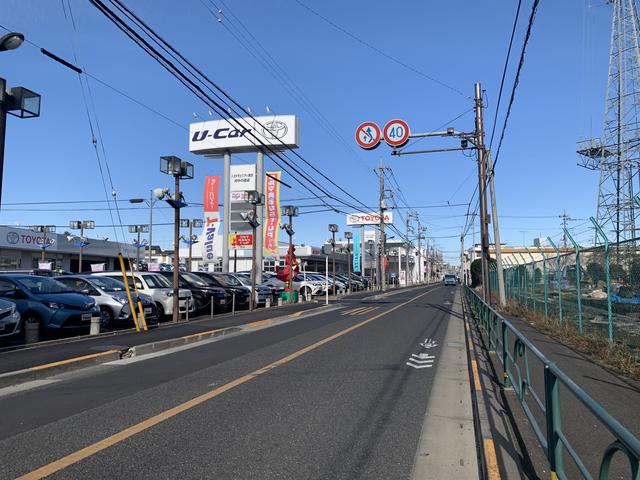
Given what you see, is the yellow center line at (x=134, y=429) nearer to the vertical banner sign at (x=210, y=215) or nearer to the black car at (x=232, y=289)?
the black car at (x=232, y=289)

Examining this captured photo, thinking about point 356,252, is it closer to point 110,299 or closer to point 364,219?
point 364,219

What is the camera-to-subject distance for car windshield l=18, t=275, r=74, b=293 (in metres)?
13.2

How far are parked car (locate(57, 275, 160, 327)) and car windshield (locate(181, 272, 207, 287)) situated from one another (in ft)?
16.2

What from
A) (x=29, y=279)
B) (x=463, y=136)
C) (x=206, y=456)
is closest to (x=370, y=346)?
(x=206, y=456)

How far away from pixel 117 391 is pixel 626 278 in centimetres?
899

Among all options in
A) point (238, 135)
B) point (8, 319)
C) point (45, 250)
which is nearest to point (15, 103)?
point (8, 319)

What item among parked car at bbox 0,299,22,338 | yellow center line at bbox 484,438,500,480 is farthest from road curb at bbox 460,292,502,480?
parked car at bbox 0,299,22,338

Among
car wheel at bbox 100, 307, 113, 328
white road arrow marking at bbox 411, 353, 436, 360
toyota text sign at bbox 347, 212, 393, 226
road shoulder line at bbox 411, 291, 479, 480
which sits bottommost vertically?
road shoulder line at bbox 411, 291, 479, 480

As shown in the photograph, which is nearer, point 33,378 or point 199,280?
point 33,378

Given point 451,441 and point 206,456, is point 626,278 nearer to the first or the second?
point 451,441

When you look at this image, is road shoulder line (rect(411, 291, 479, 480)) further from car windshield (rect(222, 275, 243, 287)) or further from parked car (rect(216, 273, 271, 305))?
car windshield (rect(222, 275, 243, 287))

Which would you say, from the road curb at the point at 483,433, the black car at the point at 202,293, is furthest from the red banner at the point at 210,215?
the road curb at the point at 483,433

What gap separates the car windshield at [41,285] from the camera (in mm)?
13172

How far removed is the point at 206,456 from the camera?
15.6ft
